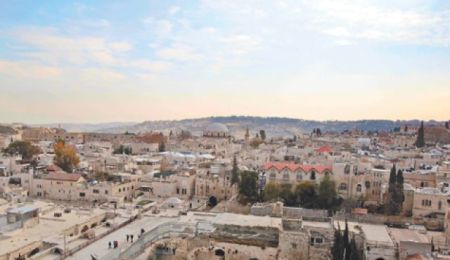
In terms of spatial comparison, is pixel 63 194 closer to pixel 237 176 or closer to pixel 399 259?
pixel 237 176

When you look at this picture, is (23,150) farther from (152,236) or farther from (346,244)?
(346,244)

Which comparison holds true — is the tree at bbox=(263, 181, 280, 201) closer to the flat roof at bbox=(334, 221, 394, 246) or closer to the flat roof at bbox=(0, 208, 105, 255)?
the flat roof at bbox=(334, 221, 394, 246)

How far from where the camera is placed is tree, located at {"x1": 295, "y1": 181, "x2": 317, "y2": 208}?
2616cm

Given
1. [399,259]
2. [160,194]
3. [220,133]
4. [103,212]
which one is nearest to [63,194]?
[160,194]

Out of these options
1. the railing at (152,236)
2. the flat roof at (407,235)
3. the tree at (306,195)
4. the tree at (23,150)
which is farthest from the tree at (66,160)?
the flat roof at (407,235)

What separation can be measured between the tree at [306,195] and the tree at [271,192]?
118 cm

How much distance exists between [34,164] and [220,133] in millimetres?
41710

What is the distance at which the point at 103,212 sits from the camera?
24156 mm

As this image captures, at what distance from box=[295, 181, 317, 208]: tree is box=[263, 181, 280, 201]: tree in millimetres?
1177

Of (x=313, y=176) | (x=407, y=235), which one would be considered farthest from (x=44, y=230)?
(x=313, y=176)

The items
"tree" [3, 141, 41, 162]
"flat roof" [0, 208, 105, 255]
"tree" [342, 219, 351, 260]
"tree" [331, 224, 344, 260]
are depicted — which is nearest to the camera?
"tree" [342, 219, 351, 260]

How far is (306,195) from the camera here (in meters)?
26.4

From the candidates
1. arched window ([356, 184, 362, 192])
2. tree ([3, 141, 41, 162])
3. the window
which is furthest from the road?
tree ([3, 141, 41, 162])

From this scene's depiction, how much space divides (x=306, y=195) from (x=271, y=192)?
6.83ft
